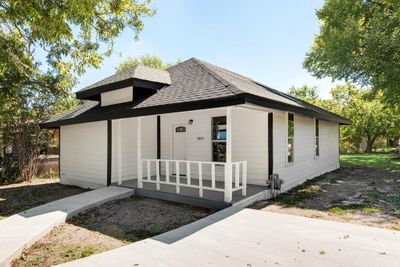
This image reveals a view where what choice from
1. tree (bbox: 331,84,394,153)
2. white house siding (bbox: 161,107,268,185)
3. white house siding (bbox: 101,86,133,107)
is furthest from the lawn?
tree (bbox: 331,84,394,153)

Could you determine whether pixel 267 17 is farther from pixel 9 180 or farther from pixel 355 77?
pixel 9 180

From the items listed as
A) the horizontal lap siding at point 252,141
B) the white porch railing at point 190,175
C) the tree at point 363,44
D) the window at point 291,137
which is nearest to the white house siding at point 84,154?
the white porch railing at point 190,175

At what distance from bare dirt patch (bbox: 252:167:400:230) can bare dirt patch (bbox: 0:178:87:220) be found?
6.44 meters

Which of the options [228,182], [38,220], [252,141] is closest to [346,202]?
[252,141]

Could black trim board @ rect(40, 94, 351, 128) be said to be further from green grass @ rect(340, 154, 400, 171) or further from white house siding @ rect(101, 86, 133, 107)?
green grass @ rect(340, 154, 400, 171)

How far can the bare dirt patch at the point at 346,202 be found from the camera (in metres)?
5.91

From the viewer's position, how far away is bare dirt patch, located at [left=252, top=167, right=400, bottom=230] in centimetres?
591

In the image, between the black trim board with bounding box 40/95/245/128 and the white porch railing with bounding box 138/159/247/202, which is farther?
the white porch railing with bounding box 138/159/247/202

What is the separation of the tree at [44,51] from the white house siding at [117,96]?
1220mm

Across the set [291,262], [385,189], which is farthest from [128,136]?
[385,189]

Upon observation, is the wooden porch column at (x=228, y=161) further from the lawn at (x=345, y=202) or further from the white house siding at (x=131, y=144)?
the white house siding at (x=131, y=144)

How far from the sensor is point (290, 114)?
9.40m

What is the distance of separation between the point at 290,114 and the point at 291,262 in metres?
6.48

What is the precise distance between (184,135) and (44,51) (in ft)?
23.1
